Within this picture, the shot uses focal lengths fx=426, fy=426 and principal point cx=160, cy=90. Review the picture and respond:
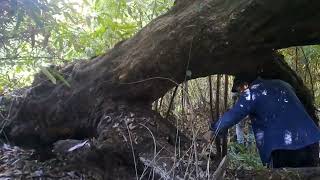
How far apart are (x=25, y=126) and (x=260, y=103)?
2.61m

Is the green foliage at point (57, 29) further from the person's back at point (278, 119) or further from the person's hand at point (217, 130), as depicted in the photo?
the person's back at point (278, 119)

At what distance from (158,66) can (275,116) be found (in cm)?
121

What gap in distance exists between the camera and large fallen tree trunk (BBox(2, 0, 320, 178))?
3691mm

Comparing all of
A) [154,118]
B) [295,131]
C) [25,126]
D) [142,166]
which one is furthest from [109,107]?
[295,131]

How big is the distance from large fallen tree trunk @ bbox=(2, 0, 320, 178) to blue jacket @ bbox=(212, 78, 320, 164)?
31 centimetres

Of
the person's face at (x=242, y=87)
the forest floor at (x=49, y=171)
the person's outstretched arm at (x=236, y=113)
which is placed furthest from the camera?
the person's face at (x=242, y=87)

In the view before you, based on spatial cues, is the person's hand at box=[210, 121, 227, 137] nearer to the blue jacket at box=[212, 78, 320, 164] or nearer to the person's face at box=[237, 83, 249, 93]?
the blue jacket at box=[212, 78, 320, 164]

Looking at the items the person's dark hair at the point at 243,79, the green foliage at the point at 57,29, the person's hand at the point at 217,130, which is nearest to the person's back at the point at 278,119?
the person's dark hair at the point at 243,79

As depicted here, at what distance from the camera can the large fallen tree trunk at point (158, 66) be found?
3.69 meters

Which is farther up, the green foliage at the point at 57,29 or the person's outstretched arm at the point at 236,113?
the green foliage at the point at 57,29

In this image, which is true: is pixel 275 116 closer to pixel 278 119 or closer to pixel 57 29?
pixel 278 119

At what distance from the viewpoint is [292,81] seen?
4.71 meters

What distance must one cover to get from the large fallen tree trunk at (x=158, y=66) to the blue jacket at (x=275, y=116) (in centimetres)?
31

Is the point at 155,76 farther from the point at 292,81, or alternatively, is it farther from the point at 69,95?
the point at 292,81
